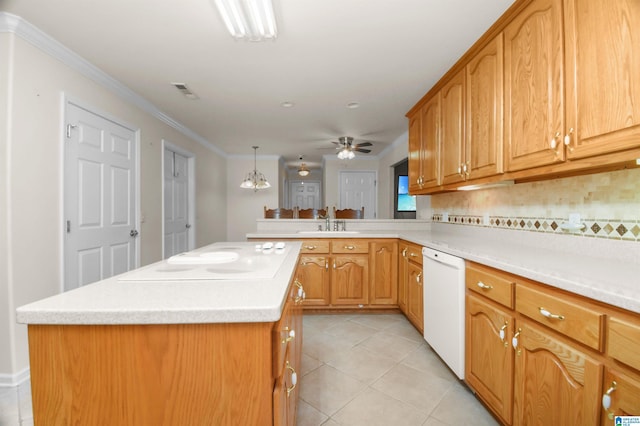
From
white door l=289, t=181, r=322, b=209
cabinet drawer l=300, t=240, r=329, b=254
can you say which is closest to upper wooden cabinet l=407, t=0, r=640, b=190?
cabinet drawer l=300, t=240, r=329, b=254

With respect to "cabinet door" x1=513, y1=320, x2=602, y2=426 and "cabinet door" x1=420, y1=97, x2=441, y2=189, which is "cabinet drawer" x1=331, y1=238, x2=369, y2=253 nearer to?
"cabinet door" x1=420, y1=97, x2=441, y2=189

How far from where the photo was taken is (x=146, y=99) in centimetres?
313

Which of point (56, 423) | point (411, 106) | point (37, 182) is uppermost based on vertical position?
point (411, 106)

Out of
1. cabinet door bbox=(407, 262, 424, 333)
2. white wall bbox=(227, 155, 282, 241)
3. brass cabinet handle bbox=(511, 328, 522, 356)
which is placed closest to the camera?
brass cabinet handle bbox=(511, 328, 522, 356)

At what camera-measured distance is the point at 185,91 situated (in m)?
2.89

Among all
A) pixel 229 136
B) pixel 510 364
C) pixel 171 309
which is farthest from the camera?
pixel 229 136

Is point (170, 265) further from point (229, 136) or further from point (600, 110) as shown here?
point (229, 136)

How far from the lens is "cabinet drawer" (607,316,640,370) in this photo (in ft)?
2.69

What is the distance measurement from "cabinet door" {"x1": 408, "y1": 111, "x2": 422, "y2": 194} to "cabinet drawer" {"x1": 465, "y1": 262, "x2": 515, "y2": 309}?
1.45 m

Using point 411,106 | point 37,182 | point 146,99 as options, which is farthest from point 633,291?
point 146,99

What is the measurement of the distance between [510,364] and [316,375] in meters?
1.18

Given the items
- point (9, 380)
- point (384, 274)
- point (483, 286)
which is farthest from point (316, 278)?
point (9, 380)

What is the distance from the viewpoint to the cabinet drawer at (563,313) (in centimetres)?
94

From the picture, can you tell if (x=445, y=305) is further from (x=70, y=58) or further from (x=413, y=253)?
(x=70, y=58)
